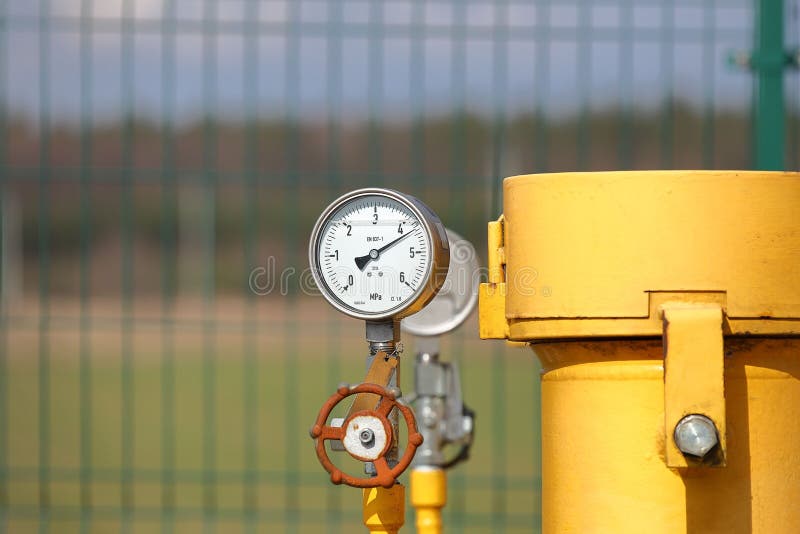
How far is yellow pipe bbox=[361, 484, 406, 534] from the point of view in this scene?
271 centimetres

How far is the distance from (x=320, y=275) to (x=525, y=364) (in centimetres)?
675

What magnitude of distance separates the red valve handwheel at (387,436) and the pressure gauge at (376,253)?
21 centimetres

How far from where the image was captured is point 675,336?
2.29 m

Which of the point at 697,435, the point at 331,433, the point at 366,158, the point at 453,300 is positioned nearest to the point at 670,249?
the point at 697,435

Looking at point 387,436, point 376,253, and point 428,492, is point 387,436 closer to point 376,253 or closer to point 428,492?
point 376,253

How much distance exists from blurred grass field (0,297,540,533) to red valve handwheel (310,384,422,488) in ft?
6.71

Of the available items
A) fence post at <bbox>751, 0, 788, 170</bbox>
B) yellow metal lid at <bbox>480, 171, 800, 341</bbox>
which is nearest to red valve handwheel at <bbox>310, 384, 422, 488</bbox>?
yellow metal lid at <bbox>480, 171, 800, 341</bbox>

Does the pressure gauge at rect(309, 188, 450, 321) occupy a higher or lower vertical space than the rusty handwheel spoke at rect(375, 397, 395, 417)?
higher

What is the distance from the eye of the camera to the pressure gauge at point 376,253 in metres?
2.72

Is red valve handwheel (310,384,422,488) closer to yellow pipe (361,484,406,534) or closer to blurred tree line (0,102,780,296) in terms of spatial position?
yellow pipe (361,484,406,534)

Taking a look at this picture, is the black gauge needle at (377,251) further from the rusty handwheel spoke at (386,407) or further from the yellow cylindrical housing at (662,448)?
the yellow cylindrical housing at (662,448)

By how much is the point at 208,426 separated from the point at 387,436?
96.8 inches

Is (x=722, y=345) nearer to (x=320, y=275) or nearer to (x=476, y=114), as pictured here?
(x=320, y=275)

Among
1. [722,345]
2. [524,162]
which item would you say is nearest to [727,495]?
[722,345]
